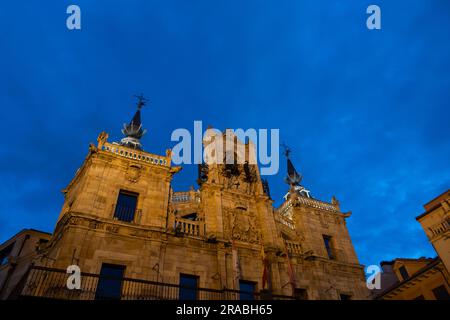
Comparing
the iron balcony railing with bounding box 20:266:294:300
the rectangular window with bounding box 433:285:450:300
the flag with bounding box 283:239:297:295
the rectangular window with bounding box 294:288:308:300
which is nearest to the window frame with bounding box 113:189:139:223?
the iron balcony railing with bounding box 20:266:294:300

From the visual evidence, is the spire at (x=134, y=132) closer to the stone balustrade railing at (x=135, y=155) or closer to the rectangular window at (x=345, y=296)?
the stone balustrade railing at (x=135, y=155)

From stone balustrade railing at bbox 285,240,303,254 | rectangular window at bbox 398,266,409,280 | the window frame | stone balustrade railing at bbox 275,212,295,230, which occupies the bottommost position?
rectangular window at bbox 398,266,409,280

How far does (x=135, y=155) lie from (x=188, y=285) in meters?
9.23

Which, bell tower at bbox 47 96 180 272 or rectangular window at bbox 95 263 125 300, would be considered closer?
rectangular window at bbox 95 263 125 300

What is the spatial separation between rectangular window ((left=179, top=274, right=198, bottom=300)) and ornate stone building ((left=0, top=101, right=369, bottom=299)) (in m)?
0.06

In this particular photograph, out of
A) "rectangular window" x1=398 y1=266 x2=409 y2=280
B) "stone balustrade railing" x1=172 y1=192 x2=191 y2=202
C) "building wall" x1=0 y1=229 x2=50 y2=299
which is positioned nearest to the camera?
"building wall" x1=0 y1=229 x2=50 y2=299

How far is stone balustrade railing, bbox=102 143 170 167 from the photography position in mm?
20808

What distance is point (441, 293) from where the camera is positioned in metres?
22.1

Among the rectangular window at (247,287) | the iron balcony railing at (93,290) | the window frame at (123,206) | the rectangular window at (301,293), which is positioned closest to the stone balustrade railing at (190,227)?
the window frame at (123,206)

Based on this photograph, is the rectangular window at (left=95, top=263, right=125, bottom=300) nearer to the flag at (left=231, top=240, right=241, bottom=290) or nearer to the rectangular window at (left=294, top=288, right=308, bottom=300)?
the flag at (left=231, top=240, right=241, bottom=290)

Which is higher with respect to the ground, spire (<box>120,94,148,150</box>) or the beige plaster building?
spire (<box>120,94,148,150</box>)
